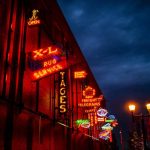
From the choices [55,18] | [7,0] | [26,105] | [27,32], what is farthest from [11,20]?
[55,18]

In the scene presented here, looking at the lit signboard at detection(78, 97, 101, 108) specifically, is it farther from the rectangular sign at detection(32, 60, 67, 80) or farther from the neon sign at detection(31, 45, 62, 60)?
the neon sign at detection(31, 45, 62, 60)

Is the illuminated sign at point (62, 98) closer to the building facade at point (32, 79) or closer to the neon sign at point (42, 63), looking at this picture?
the building facade at point (32, 79)

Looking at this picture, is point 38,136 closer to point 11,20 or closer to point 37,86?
point 37,86

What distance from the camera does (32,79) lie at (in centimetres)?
1521

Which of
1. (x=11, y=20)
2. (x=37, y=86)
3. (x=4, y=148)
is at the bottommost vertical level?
(x=4, y=148)

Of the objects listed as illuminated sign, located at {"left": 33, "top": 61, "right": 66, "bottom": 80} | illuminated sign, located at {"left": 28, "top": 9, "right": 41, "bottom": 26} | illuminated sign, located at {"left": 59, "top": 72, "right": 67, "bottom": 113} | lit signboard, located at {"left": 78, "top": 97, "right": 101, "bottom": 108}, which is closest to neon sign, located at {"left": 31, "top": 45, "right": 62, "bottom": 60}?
illuminated sign, located at {"left": 33, "top": 61, "right": 66, "bottom": 80}

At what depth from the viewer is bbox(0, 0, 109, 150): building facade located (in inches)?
Answer: 513

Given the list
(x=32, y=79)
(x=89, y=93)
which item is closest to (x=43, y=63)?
(x=32, y=79)

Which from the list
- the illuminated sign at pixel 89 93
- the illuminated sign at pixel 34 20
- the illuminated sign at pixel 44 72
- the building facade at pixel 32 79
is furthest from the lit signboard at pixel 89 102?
the illuminated sign at pixel 34 20

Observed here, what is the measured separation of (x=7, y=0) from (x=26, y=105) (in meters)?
5.58

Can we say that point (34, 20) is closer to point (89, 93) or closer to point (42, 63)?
point (42, 63)

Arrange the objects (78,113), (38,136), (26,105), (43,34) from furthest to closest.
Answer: (78,113)
(43,34)
(38,136)
(26,105)

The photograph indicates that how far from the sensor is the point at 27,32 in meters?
16.3

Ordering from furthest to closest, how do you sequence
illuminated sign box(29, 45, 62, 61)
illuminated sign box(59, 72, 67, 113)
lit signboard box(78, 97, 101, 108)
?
lit signboard box(78, 97, 101, 108) → illuminated sign box(59, 72, 67, 113) → illuminated sign box(29, 45, 62, 61)
